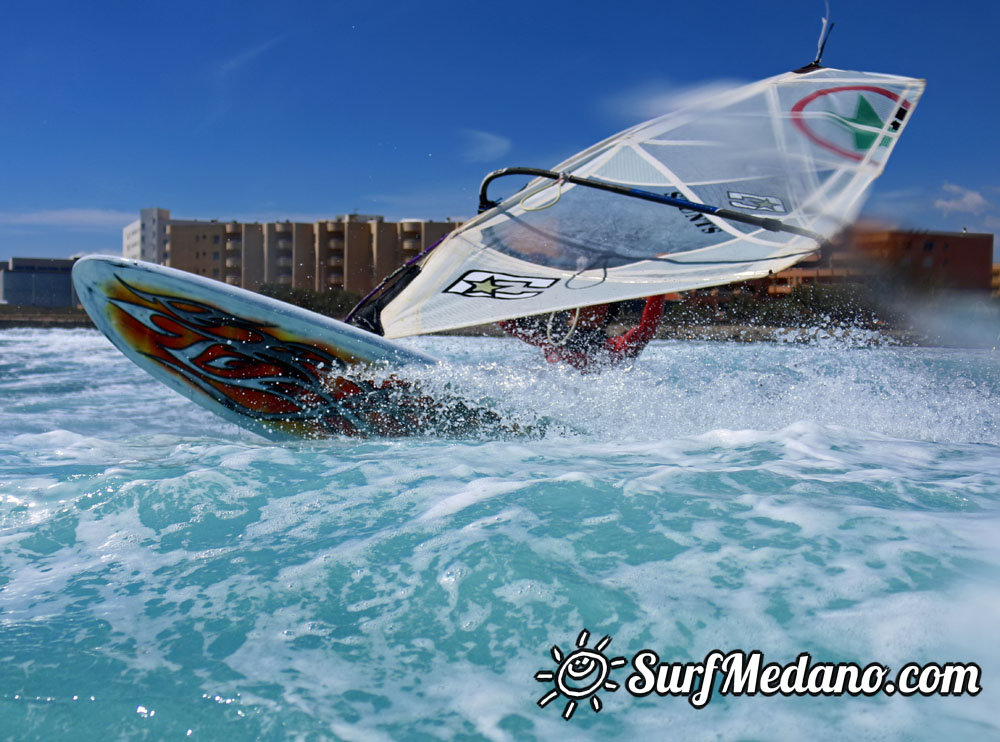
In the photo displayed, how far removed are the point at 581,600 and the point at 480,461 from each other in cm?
165

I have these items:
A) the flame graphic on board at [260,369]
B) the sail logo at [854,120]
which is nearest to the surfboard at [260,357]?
the flame graphic on board at [260,369]

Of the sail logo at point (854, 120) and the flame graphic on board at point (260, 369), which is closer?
the flame graphic on board at point (260, 369)

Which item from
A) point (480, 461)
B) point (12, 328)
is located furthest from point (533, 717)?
point (12, 328)

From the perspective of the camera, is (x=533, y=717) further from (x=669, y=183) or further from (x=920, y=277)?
(x=669, y=183)

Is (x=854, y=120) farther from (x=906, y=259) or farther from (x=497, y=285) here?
(x=497, y=285)

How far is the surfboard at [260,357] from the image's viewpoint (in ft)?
12.7

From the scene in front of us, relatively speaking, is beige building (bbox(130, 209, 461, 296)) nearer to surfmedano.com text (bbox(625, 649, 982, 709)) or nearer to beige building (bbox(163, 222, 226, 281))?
beige building (bbox(163, 222, 226, 281))

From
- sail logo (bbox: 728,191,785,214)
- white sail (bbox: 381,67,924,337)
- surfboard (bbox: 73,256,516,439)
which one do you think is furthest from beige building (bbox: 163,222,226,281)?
sail logo (bbox: 728,191,785,214)

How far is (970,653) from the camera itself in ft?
→ 5.05

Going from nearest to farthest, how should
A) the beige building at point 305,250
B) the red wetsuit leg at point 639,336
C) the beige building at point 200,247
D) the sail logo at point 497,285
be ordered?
the sail logo at point 497,285 → the red wetsuit leg at point 639,336 → the beige building at point 305,250 → the beige building at point 200,247

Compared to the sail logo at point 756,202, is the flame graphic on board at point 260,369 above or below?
below

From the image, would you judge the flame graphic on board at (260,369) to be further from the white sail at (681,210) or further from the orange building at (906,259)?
the orange building at (906,259)

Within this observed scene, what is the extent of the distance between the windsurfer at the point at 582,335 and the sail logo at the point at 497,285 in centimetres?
59

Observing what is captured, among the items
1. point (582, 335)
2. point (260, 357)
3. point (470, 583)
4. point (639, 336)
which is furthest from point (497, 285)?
point (470, 583)
